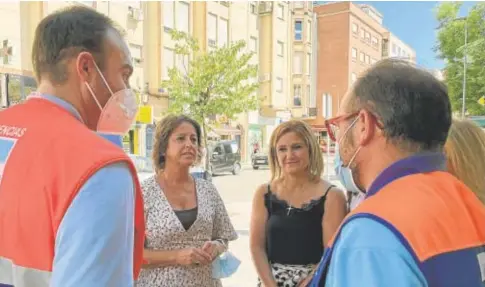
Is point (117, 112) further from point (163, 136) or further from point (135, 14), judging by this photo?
point (135, 14)

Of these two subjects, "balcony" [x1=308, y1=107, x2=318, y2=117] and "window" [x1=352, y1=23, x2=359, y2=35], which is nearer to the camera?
"balcony" [x1=308, y1=107, x2=318, y2=117]

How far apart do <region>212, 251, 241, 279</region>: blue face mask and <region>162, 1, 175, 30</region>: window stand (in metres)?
20.6

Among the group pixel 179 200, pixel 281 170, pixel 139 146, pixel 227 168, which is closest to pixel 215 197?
pixel 179 200

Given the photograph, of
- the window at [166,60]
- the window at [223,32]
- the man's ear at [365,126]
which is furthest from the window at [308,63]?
the man's ear at [365,126]

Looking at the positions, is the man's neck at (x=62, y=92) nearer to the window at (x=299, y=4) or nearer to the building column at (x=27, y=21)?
the building column at (x=27, y=21)

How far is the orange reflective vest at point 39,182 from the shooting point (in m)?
0.90

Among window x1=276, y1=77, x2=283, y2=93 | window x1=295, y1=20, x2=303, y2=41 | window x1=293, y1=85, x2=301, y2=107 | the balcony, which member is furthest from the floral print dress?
the balcony

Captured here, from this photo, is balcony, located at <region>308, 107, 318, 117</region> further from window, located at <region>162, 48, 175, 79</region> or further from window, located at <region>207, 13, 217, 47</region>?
window, located at <region>162, 48, 175, 79</region>

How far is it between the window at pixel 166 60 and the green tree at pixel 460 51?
1264 cm

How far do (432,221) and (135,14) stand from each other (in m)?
20.7

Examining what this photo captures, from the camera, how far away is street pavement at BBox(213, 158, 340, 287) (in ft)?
16.8

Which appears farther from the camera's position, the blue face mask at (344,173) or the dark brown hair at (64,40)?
the blue face mask at (344,173)

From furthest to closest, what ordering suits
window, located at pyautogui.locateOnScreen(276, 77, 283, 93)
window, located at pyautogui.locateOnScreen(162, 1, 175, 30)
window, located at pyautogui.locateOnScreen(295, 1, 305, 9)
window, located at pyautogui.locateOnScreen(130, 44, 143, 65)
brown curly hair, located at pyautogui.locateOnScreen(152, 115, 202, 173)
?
1. window, located at pyautogui.locateOnScreen(295, 1, 305, 9)
2. window, located at pyautogui.locateOnScreen(276, 77, 283, 93)
3. window, located at pyautogui.locateOnScreen(162, 1, 175, 30)
4. window, located at pyautogui.locateOnScreen(130, 44, 143, 65)
5. brown curly hair, located at pyautogui.locateOnScreen(152, 115, 202, 173)

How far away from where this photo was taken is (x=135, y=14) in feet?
65.4
